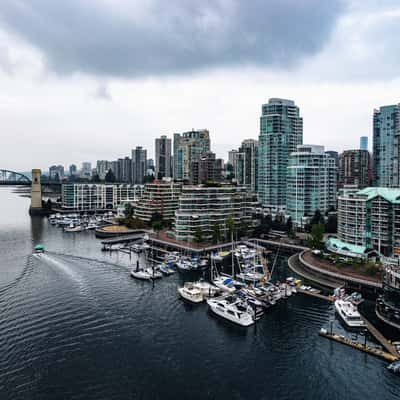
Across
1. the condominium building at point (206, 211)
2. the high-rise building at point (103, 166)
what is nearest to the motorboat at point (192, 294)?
the condominium building at point (206, 211)

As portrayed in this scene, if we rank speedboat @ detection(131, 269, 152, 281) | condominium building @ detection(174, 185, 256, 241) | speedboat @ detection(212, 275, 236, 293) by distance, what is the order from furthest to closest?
condominium building @ detection(174, 185, 256, 241)
speedboat @ detection(131, 269, 152, 281)
speedboat @ detection(212, 275, 236, 293)

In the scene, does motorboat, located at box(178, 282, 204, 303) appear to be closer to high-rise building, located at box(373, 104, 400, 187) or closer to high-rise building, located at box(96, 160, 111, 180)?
high-rise building, located at box(373, 104, 400, 187)

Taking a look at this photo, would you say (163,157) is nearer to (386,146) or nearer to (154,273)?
(386,146)

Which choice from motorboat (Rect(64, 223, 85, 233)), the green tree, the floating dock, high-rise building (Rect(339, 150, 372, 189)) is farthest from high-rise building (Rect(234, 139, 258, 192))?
the floating dock

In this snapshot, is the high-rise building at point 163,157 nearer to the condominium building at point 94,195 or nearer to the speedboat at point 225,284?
the condominium building at point 94,195

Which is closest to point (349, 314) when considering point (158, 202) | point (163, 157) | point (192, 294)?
point (192, 294)

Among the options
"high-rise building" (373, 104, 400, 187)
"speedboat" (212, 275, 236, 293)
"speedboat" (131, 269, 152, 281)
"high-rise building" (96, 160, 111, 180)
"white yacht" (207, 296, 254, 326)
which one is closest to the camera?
"white yacht" (207, 296, 254, 326)
